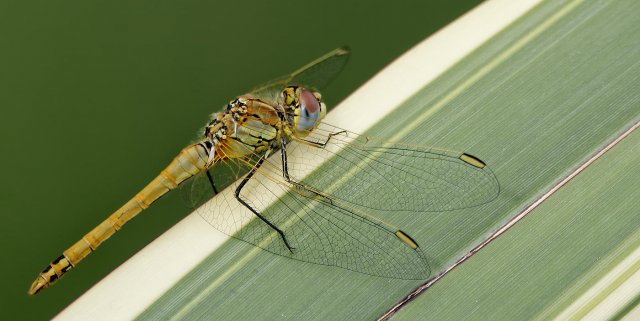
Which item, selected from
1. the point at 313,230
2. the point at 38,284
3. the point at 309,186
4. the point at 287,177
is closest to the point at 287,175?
the point at 287,177

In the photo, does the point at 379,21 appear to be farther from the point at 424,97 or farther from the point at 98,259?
the point at 98,259

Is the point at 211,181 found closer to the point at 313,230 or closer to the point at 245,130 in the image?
the point at 245,130

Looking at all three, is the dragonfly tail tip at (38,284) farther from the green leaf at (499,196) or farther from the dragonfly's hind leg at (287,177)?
the dragonfly's hind leg at (287,177)

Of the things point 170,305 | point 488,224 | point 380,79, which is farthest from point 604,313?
point 170,305

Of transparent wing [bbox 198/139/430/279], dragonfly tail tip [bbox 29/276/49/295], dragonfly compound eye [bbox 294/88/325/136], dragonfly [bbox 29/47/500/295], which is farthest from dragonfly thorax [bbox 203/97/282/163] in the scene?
dragonfly tail tip [bbox 29/276/49/295]

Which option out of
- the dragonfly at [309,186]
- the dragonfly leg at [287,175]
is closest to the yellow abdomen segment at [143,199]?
the dragonfly at [309,186]

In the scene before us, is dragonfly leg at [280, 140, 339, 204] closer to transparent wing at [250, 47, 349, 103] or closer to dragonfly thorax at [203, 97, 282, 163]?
dragonfly thorax at [203, 97, 282, 163]

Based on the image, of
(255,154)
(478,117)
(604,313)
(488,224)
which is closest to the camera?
(604,313)
